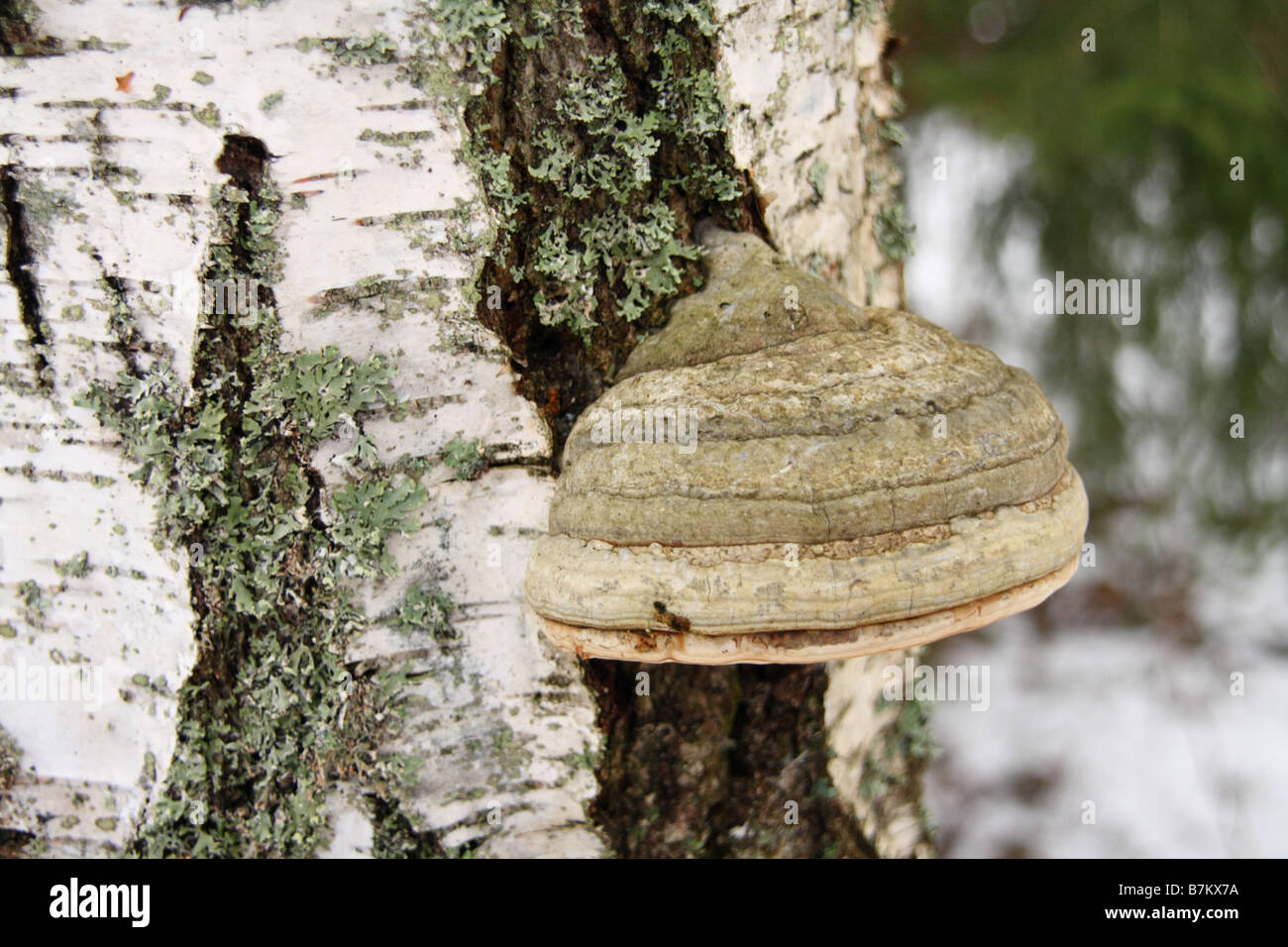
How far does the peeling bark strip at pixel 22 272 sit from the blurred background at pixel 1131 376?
14.0 feet

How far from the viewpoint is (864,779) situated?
247 cm

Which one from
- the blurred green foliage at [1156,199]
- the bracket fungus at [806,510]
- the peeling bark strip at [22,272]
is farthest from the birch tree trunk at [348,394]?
the blurred green foliage at [1156,199]

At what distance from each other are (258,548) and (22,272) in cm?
70

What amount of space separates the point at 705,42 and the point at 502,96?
Result: 43 centimetres

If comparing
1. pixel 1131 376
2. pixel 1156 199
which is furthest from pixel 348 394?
pixel 1131 376

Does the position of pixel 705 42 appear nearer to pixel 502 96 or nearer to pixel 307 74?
pixel 502 96

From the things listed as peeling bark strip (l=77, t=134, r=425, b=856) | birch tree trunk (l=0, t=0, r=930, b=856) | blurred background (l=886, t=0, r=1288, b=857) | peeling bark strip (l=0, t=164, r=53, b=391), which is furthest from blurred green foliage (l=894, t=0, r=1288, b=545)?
peeling bark strip (l=0, t=164, r=53, b=391)

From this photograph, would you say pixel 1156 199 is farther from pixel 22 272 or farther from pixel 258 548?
pixel 22 272

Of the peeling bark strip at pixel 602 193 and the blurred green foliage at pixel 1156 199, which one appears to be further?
the blurred green foliage at pixel 1156 199

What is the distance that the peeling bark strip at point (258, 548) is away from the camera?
1.76 meters

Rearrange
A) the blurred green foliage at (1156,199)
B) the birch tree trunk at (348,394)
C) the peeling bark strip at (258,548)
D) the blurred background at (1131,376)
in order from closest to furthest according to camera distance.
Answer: the birch tree trunk at (348,394) < the peeling bark strip at (258,548) < the blurred green foliage at (1156,199) < the blurred background at (1131,376)

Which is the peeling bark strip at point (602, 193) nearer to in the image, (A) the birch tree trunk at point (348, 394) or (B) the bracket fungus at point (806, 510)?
(A) the birch tree trunk at point (348, 394)

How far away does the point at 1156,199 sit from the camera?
4.88 m
